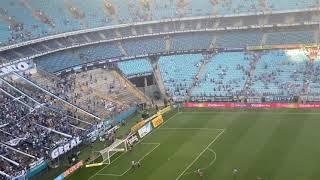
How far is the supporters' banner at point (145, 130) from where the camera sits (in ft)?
144

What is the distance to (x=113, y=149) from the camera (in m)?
40.1

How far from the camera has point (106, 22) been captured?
65.2 meters

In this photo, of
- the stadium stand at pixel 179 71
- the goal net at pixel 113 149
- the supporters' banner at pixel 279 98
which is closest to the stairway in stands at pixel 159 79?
the stadium stand at pixel 179 71

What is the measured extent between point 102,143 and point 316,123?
1771 cm

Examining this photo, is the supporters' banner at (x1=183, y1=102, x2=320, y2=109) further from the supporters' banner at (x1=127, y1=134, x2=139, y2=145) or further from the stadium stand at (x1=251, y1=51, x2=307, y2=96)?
the supporters' banner at (x1=127, y1=134, x2=139, y2=145)

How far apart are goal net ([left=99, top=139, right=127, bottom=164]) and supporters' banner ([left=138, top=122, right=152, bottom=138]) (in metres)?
2.61

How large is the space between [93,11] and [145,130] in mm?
25967

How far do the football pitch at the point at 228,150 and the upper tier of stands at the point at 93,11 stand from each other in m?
20.0

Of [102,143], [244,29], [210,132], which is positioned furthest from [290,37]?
[102,143]

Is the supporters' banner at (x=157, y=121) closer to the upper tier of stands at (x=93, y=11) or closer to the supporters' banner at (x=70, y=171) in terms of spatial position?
the supporters' banner at (x=70, y=171)

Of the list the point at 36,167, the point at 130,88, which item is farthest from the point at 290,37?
the point at 36,167

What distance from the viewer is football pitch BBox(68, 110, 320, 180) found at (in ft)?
111

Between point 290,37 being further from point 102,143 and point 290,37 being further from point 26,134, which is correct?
point 26,134

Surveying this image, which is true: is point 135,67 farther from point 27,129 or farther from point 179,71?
point 27,129
